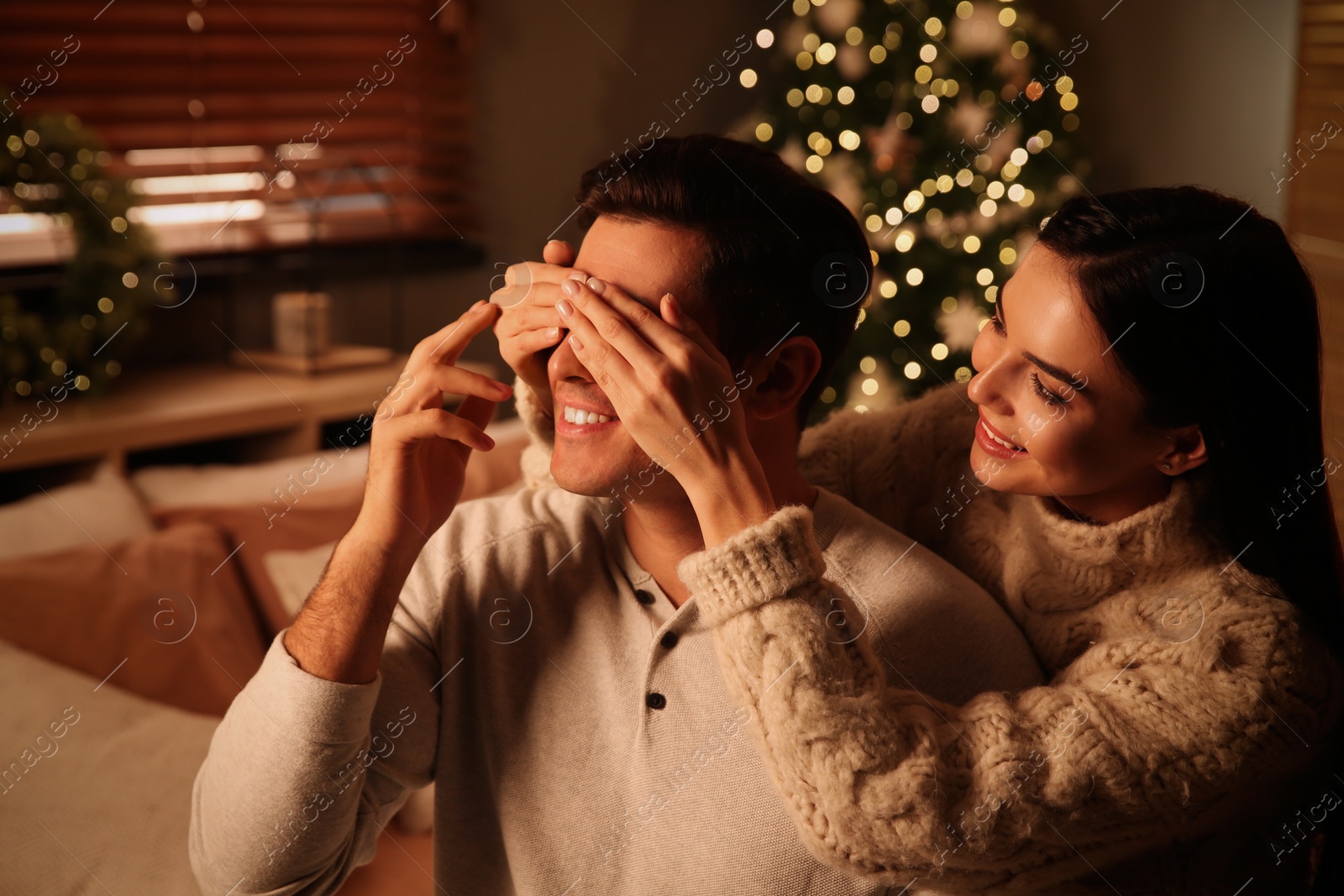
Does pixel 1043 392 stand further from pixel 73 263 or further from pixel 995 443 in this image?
pixel 73 263

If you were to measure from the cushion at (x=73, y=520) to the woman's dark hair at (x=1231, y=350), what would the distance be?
1.68 meters

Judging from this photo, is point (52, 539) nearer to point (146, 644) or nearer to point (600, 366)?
point (146, 644)

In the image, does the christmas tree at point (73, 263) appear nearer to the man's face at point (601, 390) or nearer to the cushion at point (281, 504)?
the cushion at point (281, 504)

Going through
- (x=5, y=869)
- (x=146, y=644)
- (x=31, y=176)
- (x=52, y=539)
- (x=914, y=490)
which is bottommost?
(x=914, y=490)

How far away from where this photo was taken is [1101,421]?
3.62ft

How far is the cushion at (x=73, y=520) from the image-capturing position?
6.07ft

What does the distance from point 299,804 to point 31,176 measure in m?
1.83

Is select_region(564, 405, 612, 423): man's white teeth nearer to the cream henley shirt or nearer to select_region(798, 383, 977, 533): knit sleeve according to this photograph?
the cream henley shirt

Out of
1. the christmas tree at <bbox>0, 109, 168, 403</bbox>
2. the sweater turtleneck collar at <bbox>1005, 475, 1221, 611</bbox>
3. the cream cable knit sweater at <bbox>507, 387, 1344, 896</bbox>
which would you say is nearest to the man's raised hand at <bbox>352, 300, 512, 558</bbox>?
the cream cable knit sweater at <bbox>507, 387, 1344, 896</bbox>

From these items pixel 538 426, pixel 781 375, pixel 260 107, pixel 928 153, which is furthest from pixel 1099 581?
pixel 260 107

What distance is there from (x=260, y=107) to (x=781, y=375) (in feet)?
7.35

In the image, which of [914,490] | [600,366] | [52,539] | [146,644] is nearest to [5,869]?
[146,644]

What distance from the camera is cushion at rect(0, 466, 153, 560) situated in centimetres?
185

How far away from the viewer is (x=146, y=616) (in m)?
1.80
